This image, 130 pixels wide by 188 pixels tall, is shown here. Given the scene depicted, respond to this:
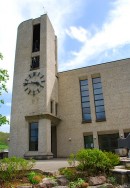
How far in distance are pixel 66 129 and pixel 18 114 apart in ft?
20.8

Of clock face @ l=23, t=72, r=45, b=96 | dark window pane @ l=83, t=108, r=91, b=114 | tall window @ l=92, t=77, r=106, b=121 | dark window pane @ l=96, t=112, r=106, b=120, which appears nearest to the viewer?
clock face @ l=23, t=72, r=45, b=96

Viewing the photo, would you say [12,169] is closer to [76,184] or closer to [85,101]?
[76,184]


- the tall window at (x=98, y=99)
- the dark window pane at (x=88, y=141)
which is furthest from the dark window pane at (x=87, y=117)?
the dark window pane at (x=88, y=141)

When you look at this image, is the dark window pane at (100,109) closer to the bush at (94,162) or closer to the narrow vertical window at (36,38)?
the narrow vertical window at (36,38)

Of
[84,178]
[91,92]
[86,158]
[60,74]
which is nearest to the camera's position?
[84,178]

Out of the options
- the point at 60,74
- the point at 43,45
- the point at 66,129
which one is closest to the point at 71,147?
the point at 66,129

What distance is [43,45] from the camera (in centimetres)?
2698

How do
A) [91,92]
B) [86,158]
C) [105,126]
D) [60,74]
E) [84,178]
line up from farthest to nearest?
1. [60,74]
2. [91,92]
3. [105,126]
4. [86,158]
5. [84,178]

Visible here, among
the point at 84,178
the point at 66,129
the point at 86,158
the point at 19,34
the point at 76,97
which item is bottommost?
the point at 84,178

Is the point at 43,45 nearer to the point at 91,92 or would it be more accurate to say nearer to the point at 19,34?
the point at 19,34

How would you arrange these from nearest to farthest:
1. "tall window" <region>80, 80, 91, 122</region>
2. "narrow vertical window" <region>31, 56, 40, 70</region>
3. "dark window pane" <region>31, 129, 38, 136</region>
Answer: "dark window pane" <region>31, 129, 38, 136</region>
"tall window" <region>80, 80, 91, 122</region>
"narrow vertical window" <region>31, 56, 40, 70</region>

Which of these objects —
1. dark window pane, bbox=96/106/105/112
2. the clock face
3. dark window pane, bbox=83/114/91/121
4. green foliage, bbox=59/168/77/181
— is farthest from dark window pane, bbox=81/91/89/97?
green foliage, bbox=59/168/77/181

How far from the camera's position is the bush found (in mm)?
7473

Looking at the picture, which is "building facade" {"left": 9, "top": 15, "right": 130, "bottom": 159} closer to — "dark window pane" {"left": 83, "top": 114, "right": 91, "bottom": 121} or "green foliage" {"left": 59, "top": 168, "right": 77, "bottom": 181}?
"dark window pane" {"left": 83, "top": 114, "right": 91, "bottom": 121}
